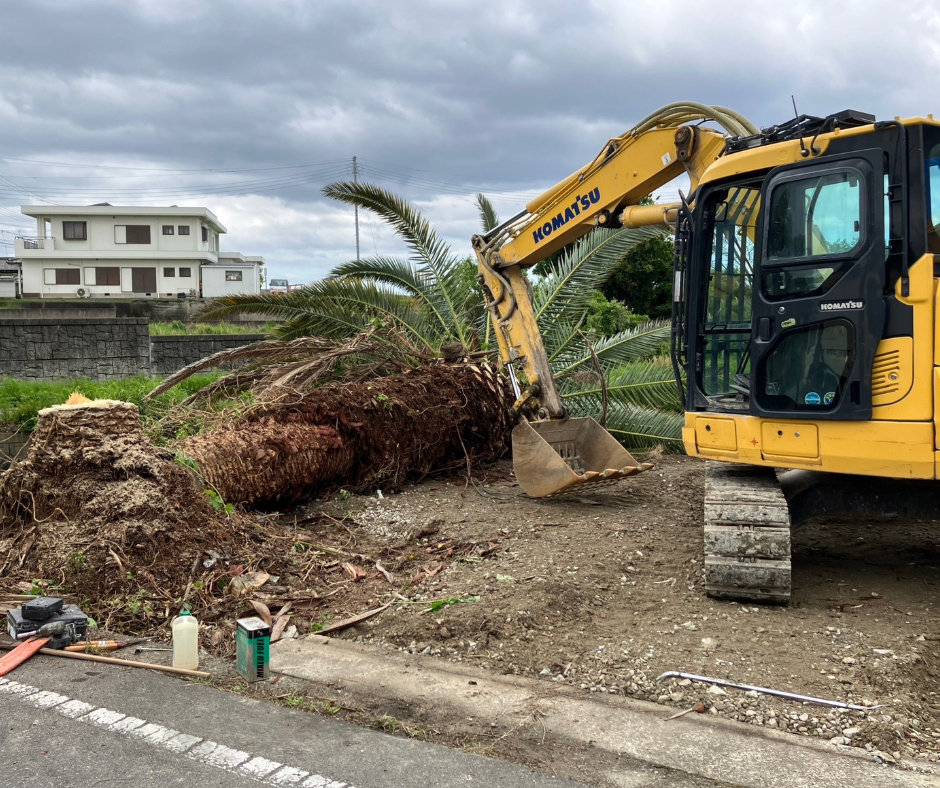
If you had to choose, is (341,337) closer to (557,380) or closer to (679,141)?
(557,380)

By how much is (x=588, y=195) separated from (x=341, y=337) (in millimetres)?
5174

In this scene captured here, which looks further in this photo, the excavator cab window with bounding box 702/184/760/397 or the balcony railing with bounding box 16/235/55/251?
the balcony railing with bounding box 16/235/55/251

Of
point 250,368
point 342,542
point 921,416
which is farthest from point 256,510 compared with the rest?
point 921,416

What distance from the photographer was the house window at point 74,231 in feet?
155

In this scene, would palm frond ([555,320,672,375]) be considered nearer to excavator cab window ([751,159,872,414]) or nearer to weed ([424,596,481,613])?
excavator cab window ([751,159,872,414])

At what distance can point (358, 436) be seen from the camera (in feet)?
29.5

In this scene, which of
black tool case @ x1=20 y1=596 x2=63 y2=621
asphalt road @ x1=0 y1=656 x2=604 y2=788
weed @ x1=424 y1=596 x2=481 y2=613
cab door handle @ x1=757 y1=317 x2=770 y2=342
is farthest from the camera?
cab door handle @ x1=757 y1=317 x2=770 y2=342

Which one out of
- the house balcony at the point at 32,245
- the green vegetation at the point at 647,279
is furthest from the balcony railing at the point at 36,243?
the green vegetation at the point at 647,279

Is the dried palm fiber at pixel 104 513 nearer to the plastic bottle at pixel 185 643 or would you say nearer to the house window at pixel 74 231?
the plastic bottle at pixel 185 643

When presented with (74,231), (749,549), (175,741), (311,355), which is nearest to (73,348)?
(311,355)

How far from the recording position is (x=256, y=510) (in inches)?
317

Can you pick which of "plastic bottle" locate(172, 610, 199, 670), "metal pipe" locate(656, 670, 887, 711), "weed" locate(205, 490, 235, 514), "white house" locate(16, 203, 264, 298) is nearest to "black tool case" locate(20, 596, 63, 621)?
"plastic bottle" locate(172, 610, 199, 670)

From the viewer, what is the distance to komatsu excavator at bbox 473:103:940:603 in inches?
202

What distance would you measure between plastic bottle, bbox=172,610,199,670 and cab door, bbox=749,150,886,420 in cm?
379
